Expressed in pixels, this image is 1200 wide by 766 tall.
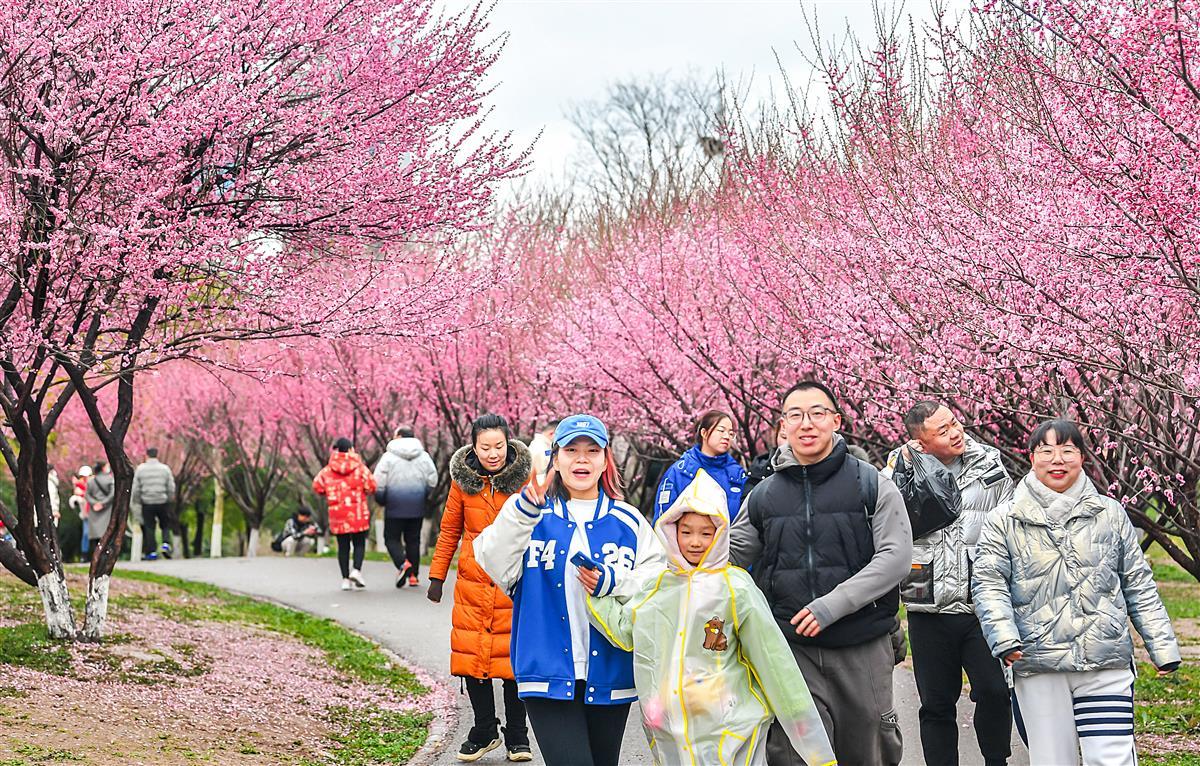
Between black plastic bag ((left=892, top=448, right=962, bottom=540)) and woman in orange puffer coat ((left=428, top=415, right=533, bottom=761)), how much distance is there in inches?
80.0

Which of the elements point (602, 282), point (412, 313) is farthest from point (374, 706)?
point (602, 282)

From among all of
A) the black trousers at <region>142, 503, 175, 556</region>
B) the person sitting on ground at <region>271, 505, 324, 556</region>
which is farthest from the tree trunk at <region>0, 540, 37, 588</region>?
the person sitting on ground at <region>271, 505, 324, 556</region>

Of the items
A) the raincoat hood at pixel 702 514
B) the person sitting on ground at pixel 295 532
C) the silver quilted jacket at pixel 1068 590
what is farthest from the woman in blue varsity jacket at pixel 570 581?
the person sitting on ground at pixel 295 532

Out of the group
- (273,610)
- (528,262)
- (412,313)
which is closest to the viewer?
(412,313)

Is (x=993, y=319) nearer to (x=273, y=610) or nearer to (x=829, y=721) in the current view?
(x=829, y=721)

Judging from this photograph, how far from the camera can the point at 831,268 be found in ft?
38.5

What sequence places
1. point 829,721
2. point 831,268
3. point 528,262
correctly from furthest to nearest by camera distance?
point 528,262
point 831,268
point 829,721

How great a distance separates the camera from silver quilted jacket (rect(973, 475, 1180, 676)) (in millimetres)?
4828

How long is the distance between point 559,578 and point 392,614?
8797 millimetres

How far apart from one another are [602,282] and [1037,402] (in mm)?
8983

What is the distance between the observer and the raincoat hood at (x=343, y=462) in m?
14.3

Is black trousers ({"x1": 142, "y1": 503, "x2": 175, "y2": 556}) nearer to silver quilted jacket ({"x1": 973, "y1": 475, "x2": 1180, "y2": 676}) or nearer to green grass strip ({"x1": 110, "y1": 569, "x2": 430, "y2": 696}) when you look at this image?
green grass strip ({"x1": 110, "y1": 569, "x2": 430, "y2": 696})

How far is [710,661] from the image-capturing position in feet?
14.2

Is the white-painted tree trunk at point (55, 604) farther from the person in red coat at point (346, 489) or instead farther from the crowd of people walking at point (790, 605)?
the crowd of people walking at point (790, 605)
